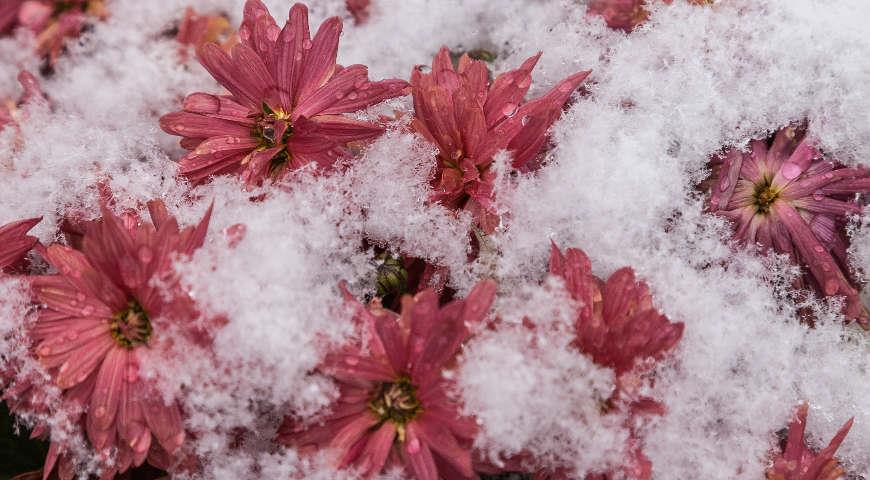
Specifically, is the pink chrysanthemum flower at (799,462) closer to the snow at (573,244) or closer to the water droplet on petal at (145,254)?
the snow at (573,244)

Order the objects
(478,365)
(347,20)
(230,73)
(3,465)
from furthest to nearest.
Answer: (347,20) < (3,465) < (230,73) < (478,365)

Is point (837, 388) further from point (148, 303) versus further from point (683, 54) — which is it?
point (148, 303)

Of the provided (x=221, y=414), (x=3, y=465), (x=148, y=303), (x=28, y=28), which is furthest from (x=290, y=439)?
(x=28, y=28)

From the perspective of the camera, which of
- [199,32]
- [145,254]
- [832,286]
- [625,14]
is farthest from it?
[199,32]

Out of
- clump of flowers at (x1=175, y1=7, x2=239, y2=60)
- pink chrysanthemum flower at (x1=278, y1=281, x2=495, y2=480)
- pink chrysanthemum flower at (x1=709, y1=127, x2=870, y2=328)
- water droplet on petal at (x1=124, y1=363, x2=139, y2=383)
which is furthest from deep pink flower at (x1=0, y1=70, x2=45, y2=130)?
pink chrysanthemum flower at (x1=709, y1=127, x2=870, y2=328)

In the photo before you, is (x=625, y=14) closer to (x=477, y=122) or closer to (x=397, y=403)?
(x=477, y=122)

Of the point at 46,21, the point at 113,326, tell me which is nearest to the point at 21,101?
the point at 46,21
